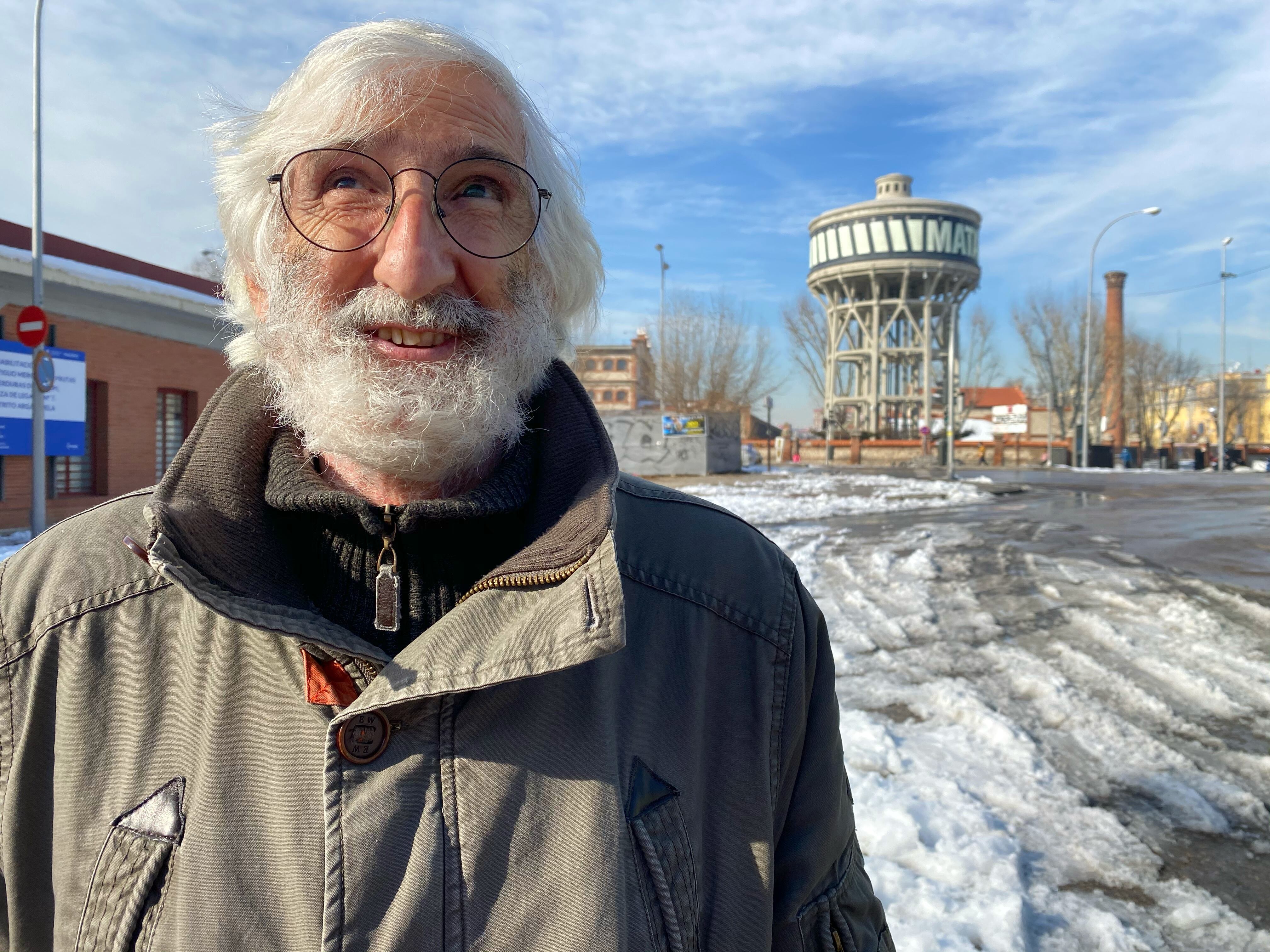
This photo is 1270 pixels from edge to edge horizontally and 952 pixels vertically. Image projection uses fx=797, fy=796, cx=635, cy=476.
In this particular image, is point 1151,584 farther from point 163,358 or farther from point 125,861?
point 163,358

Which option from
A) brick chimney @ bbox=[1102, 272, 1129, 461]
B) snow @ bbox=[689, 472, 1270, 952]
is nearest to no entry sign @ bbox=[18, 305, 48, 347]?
snow @ bbox=[689, 472, 1270, 952]

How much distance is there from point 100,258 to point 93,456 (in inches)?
134

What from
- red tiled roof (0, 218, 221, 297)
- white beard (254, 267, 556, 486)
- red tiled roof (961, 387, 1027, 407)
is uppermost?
red tiled roof (961, 387, 1027, 407)

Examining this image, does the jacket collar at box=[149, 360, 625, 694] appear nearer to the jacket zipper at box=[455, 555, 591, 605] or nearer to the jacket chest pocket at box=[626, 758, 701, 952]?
the jacket zipper at box=[455, 555, 591, 605]

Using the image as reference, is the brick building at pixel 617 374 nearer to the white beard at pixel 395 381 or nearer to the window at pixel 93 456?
the window at pixel 93 456

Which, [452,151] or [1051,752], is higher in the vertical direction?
[452,151]

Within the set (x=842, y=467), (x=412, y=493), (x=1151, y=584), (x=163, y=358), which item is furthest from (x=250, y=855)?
(x=842, y=467)

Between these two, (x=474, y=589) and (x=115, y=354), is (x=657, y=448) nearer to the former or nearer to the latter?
(x=115, y=354)

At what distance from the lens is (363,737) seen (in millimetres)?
1081

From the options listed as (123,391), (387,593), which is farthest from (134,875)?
(123,391)

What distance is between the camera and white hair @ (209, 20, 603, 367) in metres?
1.43

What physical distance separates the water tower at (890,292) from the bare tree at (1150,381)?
1203cm

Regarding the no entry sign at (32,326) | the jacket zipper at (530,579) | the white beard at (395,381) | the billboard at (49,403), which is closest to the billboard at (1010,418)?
the billboard at (49,403)

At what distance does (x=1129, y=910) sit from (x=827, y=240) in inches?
2044
